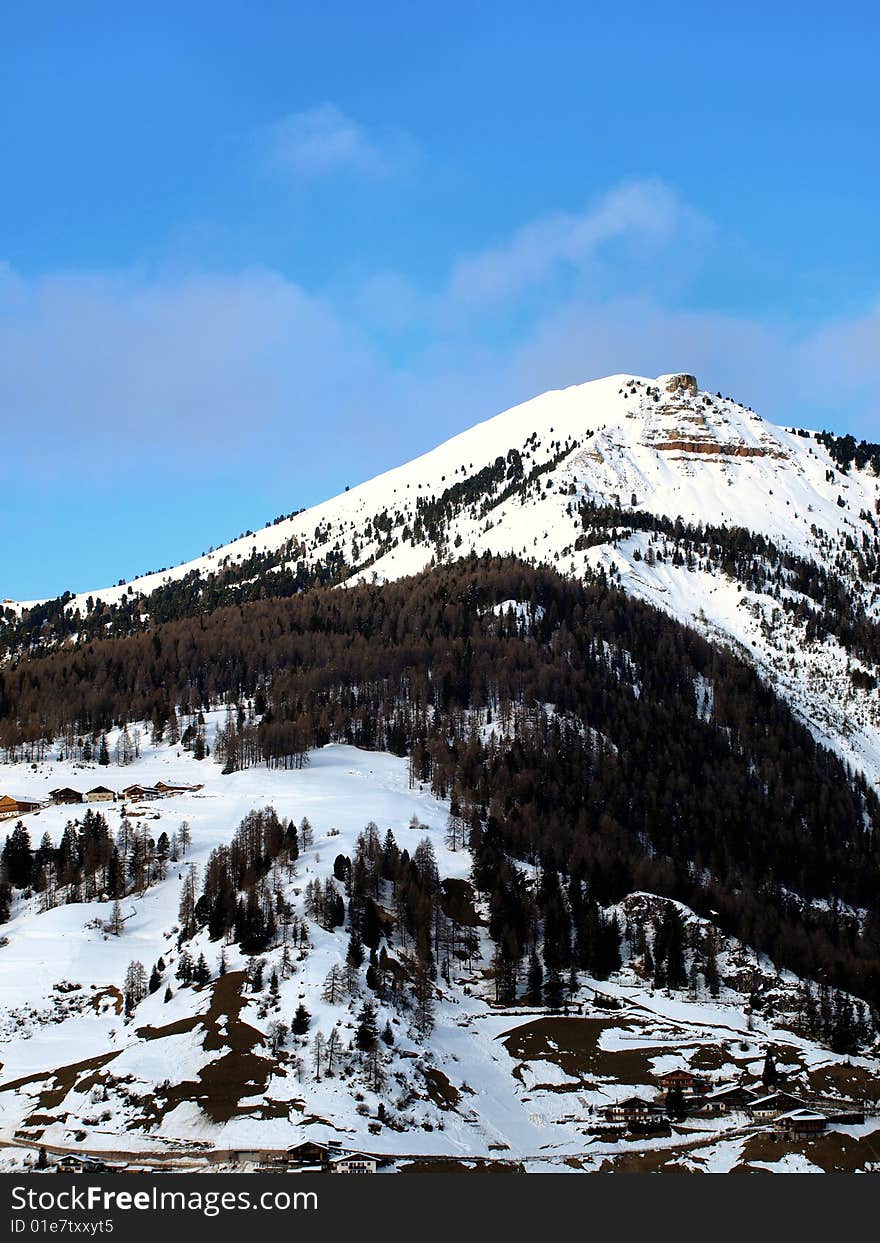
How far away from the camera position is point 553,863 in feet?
604

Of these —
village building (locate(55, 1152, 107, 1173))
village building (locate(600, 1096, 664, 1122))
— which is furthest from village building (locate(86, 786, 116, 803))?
village building (locate(600, 1096, 664, 1122))

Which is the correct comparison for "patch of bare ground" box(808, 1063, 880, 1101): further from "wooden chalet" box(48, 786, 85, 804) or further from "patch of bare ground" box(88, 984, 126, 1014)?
"wooden chalet" box(48, 786, 85, 804)

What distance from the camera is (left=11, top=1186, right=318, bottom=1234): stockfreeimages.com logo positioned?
82.0 meters

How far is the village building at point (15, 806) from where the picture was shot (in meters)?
189

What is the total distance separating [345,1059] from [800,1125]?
42955 millimetres

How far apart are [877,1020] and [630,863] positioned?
151 ft

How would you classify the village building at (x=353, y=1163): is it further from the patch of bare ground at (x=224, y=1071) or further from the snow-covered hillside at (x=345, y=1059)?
the patch of bare ground at (x=224, y=1071)

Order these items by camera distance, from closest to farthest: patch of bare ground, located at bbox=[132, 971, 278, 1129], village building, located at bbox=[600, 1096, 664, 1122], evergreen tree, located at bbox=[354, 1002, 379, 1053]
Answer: patch of bare ground, located at bbox=[132, 971, 278, 1129] < village building, located at bbox=[600, 1096, 664, 1122] < evergreen tree, located at bbox=[354, 1002, 379, 1053]

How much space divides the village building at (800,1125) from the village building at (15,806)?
119 meters

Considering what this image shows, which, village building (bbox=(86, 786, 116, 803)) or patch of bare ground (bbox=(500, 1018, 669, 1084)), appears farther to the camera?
village building (bbox=(86, 786, 116, 803))

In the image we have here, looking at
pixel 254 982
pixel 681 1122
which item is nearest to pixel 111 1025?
pixel 254 982

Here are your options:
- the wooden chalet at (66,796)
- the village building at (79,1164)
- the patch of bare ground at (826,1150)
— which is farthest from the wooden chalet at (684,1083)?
the wooden chalet at (66,796)

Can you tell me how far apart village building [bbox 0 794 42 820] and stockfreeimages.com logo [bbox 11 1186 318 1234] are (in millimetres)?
103156

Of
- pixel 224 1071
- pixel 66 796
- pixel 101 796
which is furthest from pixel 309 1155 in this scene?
pixel 66 796
